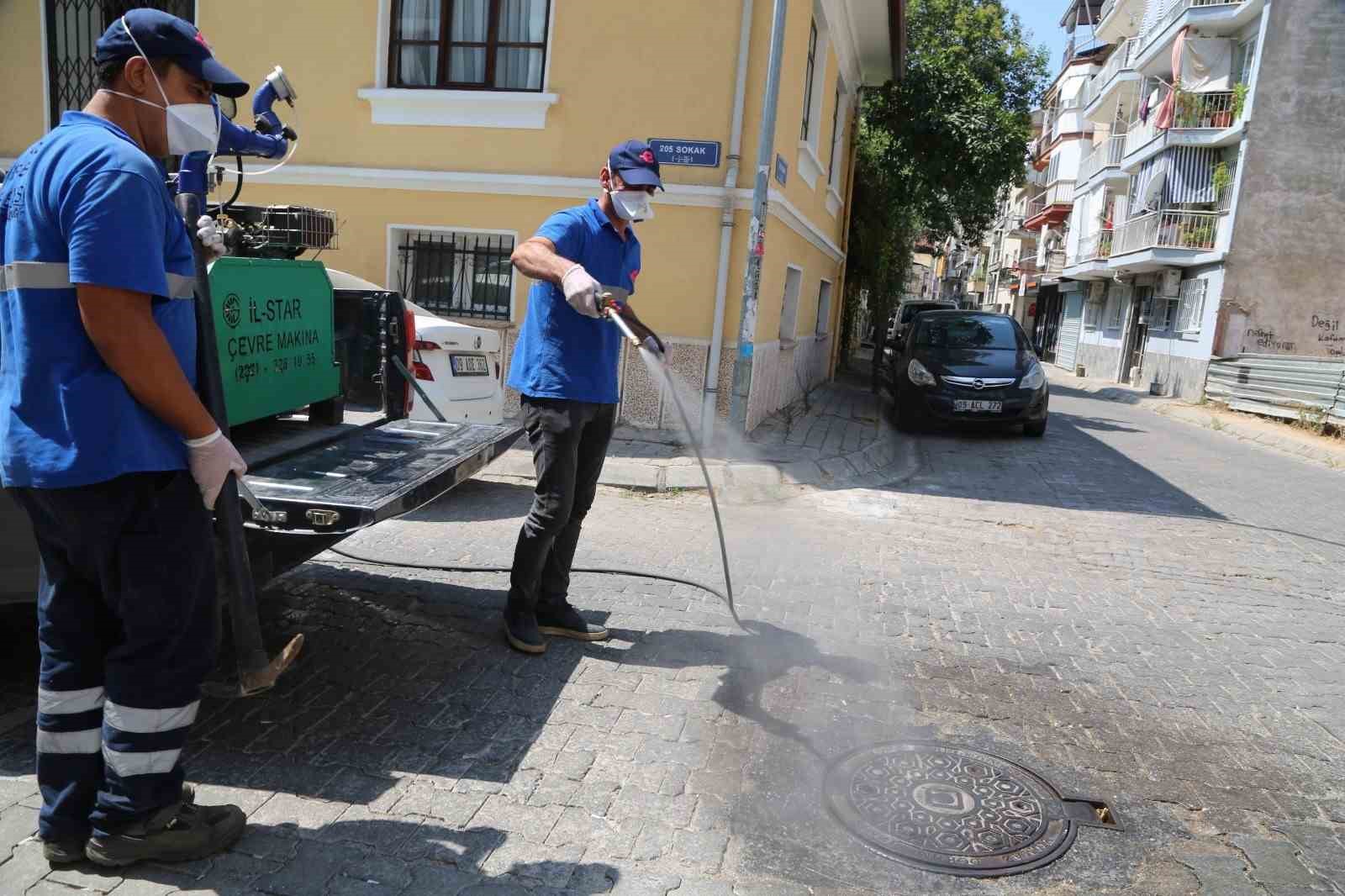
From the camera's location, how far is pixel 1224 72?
78.7 ft

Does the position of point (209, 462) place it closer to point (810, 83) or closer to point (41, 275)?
point (41, 275)

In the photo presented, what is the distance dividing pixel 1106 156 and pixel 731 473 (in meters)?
29.5

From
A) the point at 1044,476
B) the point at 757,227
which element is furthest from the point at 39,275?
the point at 1044,476

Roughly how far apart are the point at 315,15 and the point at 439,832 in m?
Result: 9.41

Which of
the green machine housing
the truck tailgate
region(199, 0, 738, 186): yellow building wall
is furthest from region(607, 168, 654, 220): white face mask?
region(199, 0, 738, 186): yellow building wall

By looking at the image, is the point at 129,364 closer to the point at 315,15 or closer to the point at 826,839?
the point at 826,839

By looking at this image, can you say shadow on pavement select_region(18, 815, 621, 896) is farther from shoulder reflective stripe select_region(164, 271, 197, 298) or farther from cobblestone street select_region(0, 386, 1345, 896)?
shoulder reflective stripe select_region(164, 271, 197, 298)

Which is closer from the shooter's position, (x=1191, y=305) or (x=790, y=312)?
(x=790, y=312)

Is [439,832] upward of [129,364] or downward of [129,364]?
downward

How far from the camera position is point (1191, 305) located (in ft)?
77.9

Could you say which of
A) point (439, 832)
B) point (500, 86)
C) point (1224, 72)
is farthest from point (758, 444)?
point (1224, 72)

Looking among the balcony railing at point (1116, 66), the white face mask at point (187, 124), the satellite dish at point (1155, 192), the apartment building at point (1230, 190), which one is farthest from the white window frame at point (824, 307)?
the balcony railing at point (1116, 66)

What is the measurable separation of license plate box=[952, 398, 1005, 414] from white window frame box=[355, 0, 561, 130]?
5.99 meters

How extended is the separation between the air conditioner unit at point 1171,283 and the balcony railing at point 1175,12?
6.41 metres
